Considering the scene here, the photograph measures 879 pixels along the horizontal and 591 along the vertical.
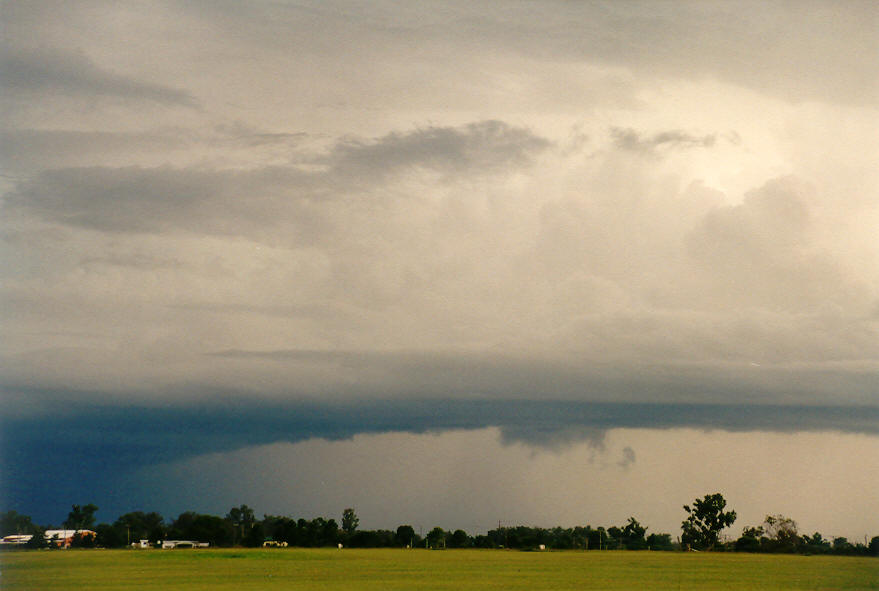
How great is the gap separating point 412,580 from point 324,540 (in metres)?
92.4

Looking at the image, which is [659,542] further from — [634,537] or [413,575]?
[413,575]

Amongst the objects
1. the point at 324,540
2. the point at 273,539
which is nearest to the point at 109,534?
the point at 273,539

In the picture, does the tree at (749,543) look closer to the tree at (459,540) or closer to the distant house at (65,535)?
the tree at (459,540)

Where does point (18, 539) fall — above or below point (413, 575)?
below

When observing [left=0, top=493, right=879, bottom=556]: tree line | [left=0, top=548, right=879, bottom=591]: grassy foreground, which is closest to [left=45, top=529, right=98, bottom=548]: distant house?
[left=0, top=493, right=879, bottom=556]: tree line

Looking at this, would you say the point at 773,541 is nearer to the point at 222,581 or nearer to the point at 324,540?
the point at 324,540

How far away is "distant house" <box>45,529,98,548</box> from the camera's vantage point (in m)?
160

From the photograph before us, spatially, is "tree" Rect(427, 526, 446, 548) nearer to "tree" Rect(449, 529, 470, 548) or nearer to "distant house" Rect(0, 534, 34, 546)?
"tree" Rect(449, 529, 470, 548)

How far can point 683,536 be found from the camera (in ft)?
478

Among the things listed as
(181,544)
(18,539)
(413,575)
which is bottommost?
(181,544)

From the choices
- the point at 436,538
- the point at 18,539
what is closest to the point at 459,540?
the point at 436,538

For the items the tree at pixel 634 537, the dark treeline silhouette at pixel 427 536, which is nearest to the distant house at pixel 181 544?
the dark treeline silhouette at pixel 427 536

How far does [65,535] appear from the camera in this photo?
172 meters

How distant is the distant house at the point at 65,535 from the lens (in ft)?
526
